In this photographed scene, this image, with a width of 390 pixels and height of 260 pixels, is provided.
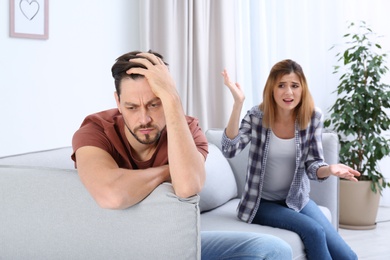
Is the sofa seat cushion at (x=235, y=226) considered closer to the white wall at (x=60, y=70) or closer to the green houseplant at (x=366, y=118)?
the white wall at (x=60, y=70)

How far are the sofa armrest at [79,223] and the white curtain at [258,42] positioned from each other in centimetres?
300

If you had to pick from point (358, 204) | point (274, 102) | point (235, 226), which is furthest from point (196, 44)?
point (235, 226)

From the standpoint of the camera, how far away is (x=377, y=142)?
15.4 ft

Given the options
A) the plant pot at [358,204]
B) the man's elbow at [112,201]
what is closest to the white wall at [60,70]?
the plant pot at [358,204]

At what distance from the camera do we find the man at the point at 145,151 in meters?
1.81

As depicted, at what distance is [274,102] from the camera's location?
3.23 m

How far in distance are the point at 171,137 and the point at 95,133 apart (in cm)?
30

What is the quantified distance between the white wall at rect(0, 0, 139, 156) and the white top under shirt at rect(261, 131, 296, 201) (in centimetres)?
148

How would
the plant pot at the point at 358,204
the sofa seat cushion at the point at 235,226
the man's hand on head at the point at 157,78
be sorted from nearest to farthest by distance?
the man's hand on head at the point at 157,78, the sofa seat cushion at the point at 235,226, the plant pot at the point at 358,204

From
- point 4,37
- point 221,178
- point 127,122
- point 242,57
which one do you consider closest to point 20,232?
point 127,122

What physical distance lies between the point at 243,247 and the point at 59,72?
229cm

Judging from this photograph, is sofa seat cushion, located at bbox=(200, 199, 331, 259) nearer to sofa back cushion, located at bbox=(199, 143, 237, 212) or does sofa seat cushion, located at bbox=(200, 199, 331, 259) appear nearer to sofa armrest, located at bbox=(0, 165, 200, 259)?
sofa back cushion, located at bbox=(199, 143, 237, 212)

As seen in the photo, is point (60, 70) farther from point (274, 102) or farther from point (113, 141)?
point (113, 141)

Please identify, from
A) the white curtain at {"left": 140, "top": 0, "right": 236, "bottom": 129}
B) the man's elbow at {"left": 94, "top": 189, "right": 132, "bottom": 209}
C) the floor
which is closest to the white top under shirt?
the floor
